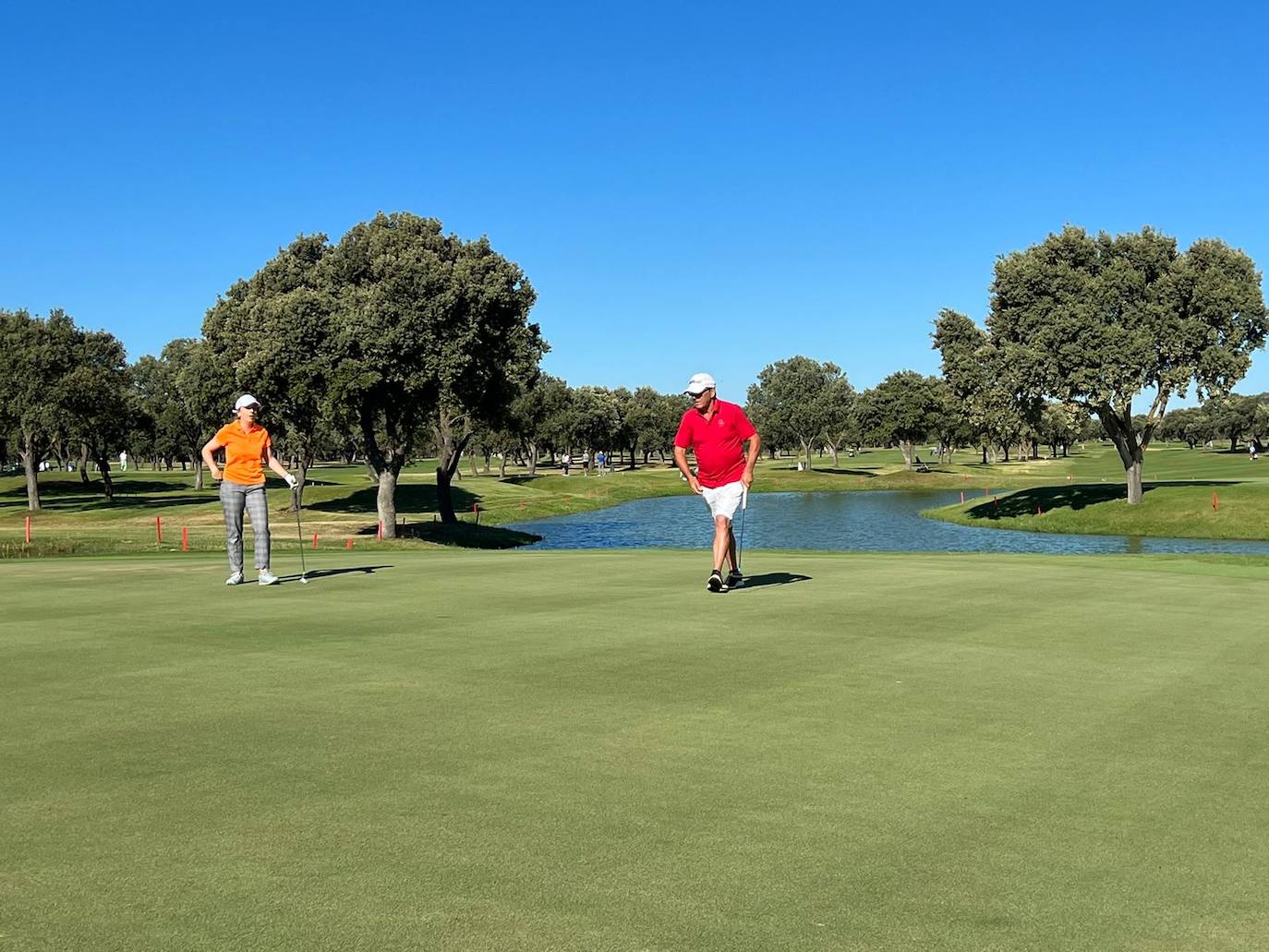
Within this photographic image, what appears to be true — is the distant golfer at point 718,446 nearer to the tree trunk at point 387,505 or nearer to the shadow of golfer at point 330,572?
the shadow of golfer at point 330,572

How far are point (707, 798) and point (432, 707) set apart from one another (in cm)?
270

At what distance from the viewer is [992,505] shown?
8038cm

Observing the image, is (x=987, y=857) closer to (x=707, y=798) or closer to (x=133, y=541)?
(x=707, y=798)

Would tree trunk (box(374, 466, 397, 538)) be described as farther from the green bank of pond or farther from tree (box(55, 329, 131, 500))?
the green bank of pond

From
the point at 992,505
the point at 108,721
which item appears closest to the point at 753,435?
the point at 108,721

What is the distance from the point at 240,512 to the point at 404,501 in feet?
247

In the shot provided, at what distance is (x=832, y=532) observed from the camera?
73562 mm

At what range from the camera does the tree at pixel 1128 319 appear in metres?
61.8

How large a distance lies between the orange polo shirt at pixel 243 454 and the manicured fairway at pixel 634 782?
526cm

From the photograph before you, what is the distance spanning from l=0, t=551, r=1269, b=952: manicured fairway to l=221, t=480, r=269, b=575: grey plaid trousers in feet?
15.2

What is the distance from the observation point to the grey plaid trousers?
16922 mm

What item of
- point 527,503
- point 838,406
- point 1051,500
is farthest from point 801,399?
point 1051,500

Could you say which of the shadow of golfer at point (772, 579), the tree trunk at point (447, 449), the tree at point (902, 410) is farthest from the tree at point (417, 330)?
the tree at point (902, 410)

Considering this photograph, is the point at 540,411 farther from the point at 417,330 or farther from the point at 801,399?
the point at 417,330
